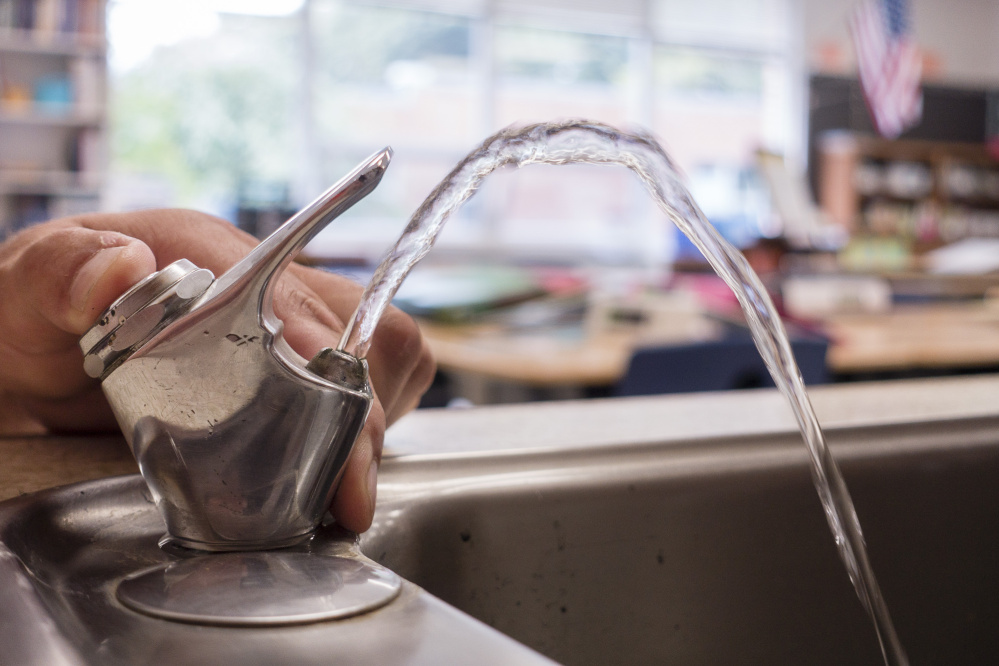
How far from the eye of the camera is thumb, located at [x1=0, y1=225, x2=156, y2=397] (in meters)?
0.34

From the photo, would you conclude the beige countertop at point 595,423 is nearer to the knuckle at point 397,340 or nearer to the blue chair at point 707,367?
the knuckle at point 397,340

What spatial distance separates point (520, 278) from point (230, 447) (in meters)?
2.05

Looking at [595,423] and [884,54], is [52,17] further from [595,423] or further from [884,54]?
[595,423]

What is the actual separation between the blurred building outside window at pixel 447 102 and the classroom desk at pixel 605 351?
12.3 feet

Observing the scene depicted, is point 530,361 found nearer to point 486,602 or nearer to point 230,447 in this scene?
point 486,602

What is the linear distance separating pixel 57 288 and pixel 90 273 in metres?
0.03

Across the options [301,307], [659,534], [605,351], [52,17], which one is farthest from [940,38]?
[301,307]

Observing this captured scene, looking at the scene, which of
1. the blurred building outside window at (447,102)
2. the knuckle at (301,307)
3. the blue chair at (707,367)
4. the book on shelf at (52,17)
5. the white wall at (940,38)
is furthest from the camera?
the white wall at (940,38)

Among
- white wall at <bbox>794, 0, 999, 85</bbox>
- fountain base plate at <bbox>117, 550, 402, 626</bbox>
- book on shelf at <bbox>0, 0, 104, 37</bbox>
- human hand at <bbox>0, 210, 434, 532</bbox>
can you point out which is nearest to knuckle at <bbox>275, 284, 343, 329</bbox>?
human hand at <bbox>0, 210, 434, 532</bbox>

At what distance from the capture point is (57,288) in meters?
0.36

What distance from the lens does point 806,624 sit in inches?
21.1

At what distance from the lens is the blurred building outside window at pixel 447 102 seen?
599cm

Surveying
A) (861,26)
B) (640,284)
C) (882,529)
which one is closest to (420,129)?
(861,26)

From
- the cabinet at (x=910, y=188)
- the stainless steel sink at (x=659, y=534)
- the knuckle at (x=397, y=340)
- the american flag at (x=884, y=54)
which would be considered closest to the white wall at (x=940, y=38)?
the cabinet at (x=910, y=188)
